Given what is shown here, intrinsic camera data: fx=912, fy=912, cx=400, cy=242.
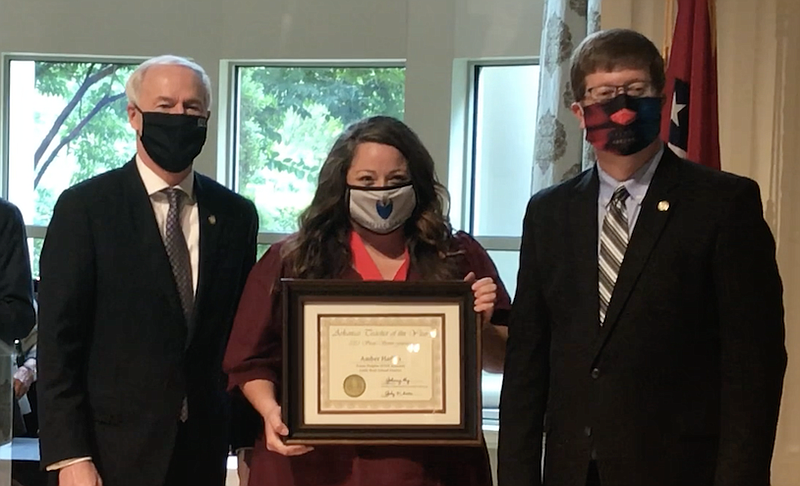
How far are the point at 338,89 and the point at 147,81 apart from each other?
81.7 inches

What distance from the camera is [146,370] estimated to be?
1.94 metres

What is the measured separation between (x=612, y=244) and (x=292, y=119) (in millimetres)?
2661

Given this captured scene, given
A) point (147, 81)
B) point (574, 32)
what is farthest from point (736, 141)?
point (147, 81)

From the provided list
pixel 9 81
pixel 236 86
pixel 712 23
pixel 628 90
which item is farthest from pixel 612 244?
pixel 9 81

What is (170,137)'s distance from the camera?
1966 millimetres

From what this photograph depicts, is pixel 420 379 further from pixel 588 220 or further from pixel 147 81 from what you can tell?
pixel 147 81

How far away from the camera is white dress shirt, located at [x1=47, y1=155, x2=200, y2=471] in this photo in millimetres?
2006

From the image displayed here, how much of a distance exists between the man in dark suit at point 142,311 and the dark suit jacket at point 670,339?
2.54 feet

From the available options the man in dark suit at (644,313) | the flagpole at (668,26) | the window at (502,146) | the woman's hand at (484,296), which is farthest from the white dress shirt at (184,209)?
the window at (502,146)

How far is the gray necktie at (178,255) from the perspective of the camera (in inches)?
77.9

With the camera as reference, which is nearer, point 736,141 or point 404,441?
point 404,441

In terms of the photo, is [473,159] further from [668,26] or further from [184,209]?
[184,209]

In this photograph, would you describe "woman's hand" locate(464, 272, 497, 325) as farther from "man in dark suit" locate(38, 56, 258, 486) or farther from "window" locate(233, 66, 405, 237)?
"window" locate(233, 66, 405, 237)

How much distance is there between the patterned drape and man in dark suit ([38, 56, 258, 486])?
135 cm
